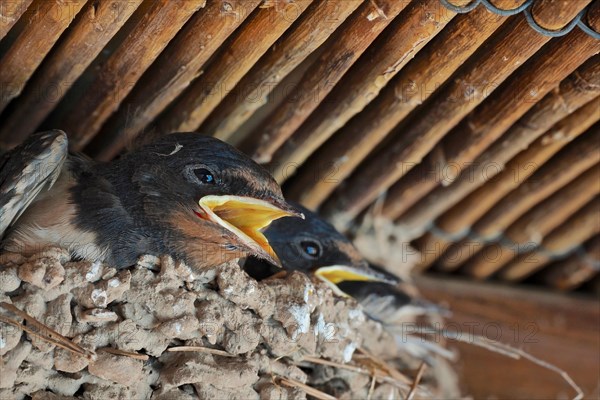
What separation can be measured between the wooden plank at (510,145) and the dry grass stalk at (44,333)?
1.22 m

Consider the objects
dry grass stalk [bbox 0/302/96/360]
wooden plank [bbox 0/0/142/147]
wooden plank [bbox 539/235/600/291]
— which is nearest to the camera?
dry grass stalk [bbox 0/302/96/360]

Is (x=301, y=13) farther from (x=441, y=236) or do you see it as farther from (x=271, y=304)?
(x=441, y=236)

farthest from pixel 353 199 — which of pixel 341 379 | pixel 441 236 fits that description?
pixel 341 379

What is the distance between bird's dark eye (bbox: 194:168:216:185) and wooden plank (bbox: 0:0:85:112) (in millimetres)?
466

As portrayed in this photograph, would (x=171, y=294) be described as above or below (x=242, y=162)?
below

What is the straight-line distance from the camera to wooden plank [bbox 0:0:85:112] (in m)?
2.15

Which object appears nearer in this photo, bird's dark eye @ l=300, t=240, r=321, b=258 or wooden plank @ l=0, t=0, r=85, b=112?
wooden plank @ l=0, t=0, r=85, b=112

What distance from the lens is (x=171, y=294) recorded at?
2.23 m

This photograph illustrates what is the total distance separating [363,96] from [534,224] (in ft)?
2.91

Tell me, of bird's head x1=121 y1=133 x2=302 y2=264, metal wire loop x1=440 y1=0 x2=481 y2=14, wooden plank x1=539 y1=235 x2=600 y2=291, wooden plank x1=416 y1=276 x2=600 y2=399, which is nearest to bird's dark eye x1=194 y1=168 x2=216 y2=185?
bird's head x1=121 y1=133 x2=302 y2=264

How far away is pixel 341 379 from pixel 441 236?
780 millimetres

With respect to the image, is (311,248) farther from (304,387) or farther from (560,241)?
(560,241)

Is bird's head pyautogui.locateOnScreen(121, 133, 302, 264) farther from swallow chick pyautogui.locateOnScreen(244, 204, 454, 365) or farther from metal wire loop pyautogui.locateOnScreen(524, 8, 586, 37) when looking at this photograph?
metal wire loop pyautogui.locateOnScreen(524, 8, 586, 37)

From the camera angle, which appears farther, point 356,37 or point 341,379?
point 341,379
